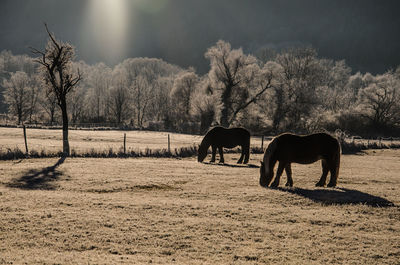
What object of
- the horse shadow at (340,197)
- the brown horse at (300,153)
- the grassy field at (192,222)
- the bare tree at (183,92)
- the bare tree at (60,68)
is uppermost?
the bare tree at (183,92)

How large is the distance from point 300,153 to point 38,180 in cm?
1038

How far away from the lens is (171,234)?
573cm

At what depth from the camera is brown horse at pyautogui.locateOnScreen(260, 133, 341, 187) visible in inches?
389

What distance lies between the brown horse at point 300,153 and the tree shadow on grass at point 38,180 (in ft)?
26.4

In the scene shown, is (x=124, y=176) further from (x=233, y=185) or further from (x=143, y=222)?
(x=143, y=222)

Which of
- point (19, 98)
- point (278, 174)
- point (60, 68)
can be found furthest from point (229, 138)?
point (19, 98)

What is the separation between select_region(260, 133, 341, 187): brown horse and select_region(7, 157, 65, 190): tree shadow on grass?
8.06m

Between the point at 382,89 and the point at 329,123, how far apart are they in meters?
10.8

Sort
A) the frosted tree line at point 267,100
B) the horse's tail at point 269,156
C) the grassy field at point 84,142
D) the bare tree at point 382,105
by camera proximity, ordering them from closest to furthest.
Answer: the horse's tail at point 269,156
the grassy field at point 84,142
the bare tree at point 382,105
the frosted tree line at point 267,100

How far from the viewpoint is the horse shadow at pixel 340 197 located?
8.01 m

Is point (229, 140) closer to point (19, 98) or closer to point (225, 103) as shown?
point (225, 103)

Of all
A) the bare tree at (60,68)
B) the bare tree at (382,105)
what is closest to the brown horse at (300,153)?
the bare tree at (60,68)

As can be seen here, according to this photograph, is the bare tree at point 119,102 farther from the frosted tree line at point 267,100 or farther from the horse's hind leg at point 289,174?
the horse's hind leg at point 289,174

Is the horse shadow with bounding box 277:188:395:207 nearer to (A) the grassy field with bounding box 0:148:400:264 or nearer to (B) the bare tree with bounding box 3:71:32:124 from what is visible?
(A) the grassy field with bounding box 0:148:400:264
